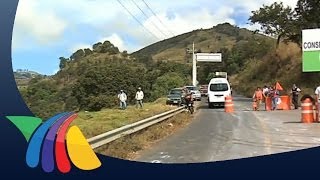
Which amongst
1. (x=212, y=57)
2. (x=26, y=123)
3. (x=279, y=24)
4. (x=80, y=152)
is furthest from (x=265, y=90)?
(x=26, y=123)

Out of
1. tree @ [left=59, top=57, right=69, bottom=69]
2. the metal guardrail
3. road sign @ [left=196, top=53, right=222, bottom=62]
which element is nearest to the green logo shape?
the metal guardrail

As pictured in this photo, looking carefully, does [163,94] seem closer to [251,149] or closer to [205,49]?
[205,49]

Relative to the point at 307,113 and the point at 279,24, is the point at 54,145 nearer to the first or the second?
the point at 279,24

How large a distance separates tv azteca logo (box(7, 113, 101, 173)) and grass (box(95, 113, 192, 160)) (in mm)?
426

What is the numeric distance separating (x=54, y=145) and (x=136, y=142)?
358 centimetres

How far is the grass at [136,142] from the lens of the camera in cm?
860

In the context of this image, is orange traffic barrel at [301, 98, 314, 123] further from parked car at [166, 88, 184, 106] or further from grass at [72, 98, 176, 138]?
parked car at [166, 88, 184, 106]

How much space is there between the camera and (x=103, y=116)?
953cm

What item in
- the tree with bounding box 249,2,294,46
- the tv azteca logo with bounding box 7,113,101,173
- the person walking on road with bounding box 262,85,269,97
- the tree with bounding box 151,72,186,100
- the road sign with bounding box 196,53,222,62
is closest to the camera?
the tv azteca logo with bounding box 7,113,101,173

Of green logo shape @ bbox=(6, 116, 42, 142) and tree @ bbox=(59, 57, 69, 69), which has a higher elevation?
tree @ bbox=(59, 57, 69, 69)

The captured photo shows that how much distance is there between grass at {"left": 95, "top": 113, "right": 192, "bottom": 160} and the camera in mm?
8602

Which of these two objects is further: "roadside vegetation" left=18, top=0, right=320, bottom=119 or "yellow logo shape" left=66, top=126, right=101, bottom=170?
"roadside vegetation" left=18, top=0, right=320, bottom=119

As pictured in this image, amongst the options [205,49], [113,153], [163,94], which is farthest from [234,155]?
[163,94]

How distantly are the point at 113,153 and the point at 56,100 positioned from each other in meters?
1.32
